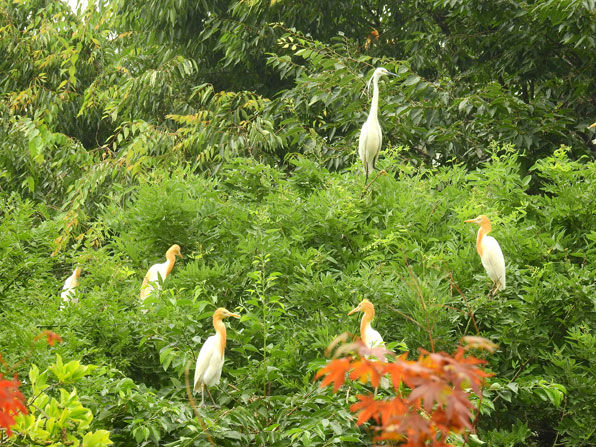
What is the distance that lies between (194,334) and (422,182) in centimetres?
183

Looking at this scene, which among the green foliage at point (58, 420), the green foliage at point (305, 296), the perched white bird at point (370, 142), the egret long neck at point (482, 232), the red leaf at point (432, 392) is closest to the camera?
the red leaf at point (432, 392)

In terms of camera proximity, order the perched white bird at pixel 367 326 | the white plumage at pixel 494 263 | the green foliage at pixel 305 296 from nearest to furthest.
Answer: the green foliage at pixel 305 296 < the perched white bird at pixel 367 326 < the white plumage at pixel 494 263

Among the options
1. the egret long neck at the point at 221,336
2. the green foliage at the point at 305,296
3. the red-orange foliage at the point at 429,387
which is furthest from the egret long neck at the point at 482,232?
the red-orange foliage at the point at 429,387

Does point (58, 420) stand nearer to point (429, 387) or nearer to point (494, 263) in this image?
point (429, 387)

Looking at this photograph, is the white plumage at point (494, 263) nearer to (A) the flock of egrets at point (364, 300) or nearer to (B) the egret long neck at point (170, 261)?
(A) the flock of egrets at point (364, 300)

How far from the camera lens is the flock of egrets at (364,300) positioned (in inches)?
124

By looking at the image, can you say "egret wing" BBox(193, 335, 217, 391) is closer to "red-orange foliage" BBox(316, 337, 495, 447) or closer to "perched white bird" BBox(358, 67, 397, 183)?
"red-orange foliage" BBox(316, 337, 495, 447)

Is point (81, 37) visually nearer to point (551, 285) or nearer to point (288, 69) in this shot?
point (288, 69)

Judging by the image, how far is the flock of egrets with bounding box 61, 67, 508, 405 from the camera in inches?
124

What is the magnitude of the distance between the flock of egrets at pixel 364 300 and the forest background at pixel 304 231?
0.28 feet

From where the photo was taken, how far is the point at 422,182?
4668 mm

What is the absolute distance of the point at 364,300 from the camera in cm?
335

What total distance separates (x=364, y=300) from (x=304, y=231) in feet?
3.52

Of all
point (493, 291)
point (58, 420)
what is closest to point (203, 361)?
point (58, 420)
